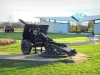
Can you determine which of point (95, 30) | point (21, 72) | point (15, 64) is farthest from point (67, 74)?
point (95, 30)

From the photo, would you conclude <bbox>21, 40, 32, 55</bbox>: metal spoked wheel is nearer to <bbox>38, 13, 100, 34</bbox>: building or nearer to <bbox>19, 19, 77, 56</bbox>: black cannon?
<bbox>19, 19, 77, 56</bbox>: black cannon

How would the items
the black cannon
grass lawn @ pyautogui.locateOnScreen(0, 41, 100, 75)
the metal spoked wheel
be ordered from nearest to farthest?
grass lawn @ pyautogui.locateOnScreen(0, 41, 100, 75), the black cannon, the metal spoked wheel

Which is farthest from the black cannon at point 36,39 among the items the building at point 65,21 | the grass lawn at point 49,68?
the building at point 65,21

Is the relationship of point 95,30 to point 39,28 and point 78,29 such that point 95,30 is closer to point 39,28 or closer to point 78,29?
point 78,29

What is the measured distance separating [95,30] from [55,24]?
10.6m

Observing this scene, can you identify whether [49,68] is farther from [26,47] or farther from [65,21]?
[65,21]

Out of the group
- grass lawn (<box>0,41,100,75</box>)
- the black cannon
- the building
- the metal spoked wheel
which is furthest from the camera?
the building

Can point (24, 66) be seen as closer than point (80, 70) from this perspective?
No

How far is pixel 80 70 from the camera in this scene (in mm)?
9617

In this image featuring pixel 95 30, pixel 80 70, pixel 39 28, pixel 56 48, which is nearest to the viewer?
pixel 80 70

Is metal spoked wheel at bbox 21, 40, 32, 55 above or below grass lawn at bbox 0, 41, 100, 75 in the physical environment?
above

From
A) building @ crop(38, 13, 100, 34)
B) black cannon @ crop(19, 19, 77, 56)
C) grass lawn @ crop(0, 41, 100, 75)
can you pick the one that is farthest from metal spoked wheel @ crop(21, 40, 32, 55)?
building @ crop(38, 13, 100, 34)

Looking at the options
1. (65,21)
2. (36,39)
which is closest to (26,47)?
(36,39)

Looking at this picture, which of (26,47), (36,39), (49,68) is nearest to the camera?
(49,68)
